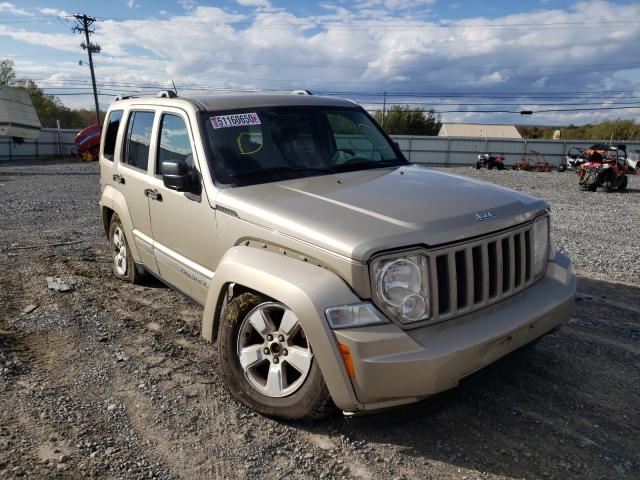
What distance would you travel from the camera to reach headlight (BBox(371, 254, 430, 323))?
2570 millimetres

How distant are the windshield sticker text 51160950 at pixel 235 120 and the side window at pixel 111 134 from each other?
6.54 feet

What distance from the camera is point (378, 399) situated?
2504mm

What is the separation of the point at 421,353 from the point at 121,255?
427 cm

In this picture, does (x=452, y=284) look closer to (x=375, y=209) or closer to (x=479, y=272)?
(x=479, y=272)

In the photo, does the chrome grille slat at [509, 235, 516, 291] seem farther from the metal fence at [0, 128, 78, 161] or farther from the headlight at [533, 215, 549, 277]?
the metal fence at [0, 128, 78, 161]

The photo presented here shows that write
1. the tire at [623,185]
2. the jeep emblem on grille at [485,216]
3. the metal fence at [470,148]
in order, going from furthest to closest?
the metal fence at [470,148], the tire at [623,185], the jeep emblem on grille at [485,216]

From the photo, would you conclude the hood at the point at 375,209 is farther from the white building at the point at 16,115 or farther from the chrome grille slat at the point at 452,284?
the white building at the point at 16,115

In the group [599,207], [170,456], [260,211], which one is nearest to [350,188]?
[260,211]

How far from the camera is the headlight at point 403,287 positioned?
2570mm

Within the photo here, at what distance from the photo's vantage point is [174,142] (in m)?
4.14

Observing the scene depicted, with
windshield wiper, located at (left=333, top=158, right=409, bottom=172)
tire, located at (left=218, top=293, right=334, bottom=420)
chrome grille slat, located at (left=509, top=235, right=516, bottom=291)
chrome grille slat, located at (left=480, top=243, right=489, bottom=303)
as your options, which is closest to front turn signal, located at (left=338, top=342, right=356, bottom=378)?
tire, located at (left=218, top=293, right=334, bottom=420)

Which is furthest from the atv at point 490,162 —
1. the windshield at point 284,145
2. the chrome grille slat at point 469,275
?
the chrome grille slat at point 469,275

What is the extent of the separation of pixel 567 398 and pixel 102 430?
294 centimetres

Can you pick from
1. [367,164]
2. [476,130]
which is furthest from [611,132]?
[367,164]
